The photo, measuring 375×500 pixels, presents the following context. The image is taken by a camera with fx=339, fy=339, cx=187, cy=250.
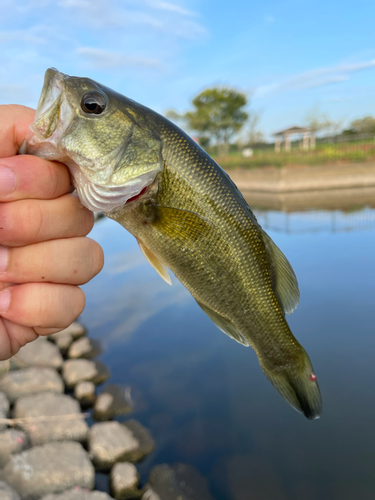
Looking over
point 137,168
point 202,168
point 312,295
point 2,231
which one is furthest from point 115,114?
point 312,295

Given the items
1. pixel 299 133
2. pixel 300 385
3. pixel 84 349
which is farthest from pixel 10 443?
pixel 299 133

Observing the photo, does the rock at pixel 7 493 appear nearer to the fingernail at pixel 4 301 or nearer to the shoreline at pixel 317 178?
the fingernail at pixel 4 301

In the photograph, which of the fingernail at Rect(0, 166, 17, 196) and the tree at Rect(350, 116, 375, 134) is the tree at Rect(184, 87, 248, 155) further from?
the fingernail at Rect(0, 166, 17, 196)

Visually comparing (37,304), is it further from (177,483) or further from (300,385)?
(177,483)

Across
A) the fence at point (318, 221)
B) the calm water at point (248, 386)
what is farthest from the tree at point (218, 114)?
the calm water at point (248, 386)

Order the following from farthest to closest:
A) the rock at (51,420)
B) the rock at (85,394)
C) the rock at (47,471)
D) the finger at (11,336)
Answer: the rock at (85,394)
the rock at (51,420)
the rock at (47,471)
the finger at (11,336)

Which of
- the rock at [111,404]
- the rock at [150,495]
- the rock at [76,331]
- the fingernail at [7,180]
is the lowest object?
the rock at [150,495]

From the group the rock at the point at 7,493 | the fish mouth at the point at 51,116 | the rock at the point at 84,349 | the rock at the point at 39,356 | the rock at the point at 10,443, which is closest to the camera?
the fish mouth at the point at 51,116

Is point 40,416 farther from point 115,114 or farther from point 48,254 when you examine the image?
point 115,114
